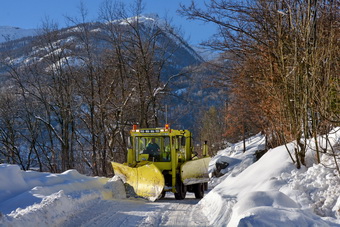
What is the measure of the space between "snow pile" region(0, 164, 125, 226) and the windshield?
1595mm

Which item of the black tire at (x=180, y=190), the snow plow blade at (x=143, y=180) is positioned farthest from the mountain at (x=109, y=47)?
the snow plow blade at (x=143, y=180)

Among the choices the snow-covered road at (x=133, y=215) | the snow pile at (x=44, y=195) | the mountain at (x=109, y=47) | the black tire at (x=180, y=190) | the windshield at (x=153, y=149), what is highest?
the mountain at (x=109, y=47)

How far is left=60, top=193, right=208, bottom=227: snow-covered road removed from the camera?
27.8ft

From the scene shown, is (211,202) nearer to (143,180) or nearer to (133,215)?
(133,215)

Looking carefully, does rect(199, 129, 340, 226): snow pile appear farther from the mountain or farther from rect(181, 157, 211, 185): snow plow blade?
the mountain

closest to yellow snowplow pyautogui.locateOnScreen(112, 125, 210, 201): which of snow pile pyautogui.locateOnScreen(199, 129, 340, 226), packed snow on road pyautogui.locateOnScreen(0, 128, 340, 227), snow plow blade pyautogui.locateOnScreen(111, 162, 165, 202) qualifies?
snow plow blade pyautogui.locateOnScreen(111, 162, 165, 202)

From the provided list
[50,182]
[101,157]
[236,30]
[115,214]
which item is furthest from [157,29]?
[115,214]

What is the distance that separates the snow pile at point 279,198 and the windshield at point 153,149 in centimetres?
320

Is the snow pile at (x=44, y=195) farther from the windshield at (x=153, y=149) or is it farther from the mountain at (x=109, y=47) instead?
the mountain at (x=109, y=47)

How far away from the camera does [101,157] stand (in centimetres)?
3033

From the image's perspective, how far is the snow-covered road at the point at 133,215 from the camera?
27.8 ft

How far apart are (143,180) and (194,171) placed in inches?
96.2

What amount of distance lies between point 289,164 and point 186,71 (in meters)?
19.2

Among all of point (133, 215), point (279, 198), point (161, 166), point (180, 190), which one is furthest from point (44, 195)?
point (279, 198)
